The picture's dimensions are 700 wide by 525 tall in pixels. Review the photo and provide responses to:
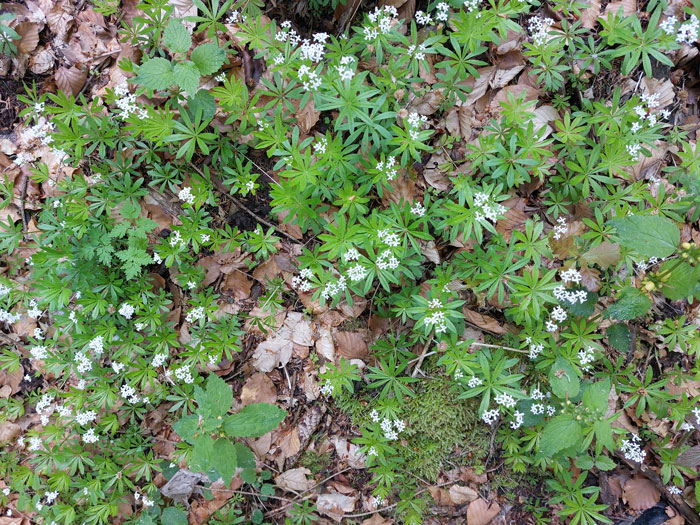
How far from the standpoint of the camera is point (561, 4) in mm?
3570

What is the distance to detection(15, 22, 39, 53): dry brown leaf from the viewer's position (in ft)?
13.4

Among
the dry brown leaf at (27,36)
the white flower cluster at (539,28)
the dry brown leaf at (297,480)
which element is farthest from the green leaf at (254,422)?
the dry brown leaf at (27,36)

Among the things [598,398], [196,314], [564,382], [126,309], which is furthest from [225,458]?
[598,398]

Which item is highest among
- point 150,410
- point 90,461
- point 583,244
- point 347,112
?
point 347,112

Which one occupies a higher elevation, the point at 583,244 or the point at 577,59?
the point at 577,59

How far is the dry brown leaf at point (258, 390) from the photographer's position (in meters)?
4.10

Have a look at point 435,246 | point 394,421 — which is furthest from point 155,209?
point 394,421

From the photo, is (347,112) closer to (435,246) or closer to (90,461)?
(435,246)

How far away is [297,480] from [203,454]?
1.20 m

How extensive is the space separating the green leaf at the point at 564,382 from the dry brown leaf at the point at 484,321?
60 centimetres

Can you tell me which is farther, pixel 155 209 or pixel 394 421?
pixel 155 209

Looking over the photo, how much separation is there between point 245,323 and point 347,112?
7.21 ft

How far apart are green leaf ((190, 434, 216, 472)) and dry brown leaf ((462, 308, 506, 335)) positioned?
7.76 ft

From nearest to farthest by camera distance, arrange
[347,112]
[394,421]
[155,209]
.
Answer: [347,112] < [394,421] < [155,209]
